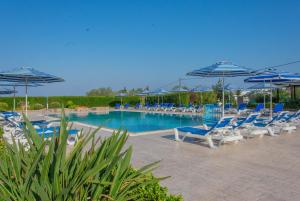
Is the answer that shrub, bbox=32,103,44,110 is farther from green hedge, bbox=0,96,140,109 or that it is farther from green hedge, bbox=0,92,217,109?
green hedge, bbox=0,96,140,109

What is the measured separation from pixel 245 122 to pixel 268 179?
4.07m

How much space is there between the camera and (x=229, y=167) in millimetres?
5273

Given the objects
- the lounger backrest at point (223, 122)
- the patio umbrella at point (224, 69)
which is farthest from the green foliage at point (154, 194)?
the patio umbrella at point (224, 69)

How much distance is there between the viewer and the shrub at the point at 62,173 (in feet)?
5.98

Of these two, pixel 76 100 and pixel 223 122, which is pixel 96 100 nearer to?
pixel 76 100

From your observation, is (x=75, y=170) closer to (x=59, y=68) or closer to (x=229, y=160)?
(x=229, y=160)

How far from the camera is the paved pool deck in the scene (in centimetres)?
395

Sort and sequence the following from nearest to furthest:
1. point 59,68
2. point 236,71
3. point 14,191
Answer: point 14,191 → point 236,71 → point 59,68

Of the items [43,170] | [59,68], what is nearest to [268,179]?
[43,170]

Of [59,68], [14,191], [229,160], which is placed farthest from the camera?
[59,68]

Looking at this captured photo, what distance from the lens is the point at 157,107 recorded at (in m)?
24.6

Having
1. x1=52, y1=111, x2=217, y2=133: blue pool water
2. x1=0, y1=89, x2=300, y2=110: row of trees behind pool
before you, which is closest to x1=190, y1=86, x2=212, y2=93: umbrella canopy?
x1=0, y1=89, x2=300, y2=110: row of trees behind pool

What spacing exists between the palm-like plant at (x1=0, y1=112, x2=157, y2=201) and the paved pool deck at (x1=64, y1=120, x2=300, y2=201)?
6.83 ft

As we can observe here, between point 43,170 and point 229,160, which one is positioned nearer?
point 43,170
